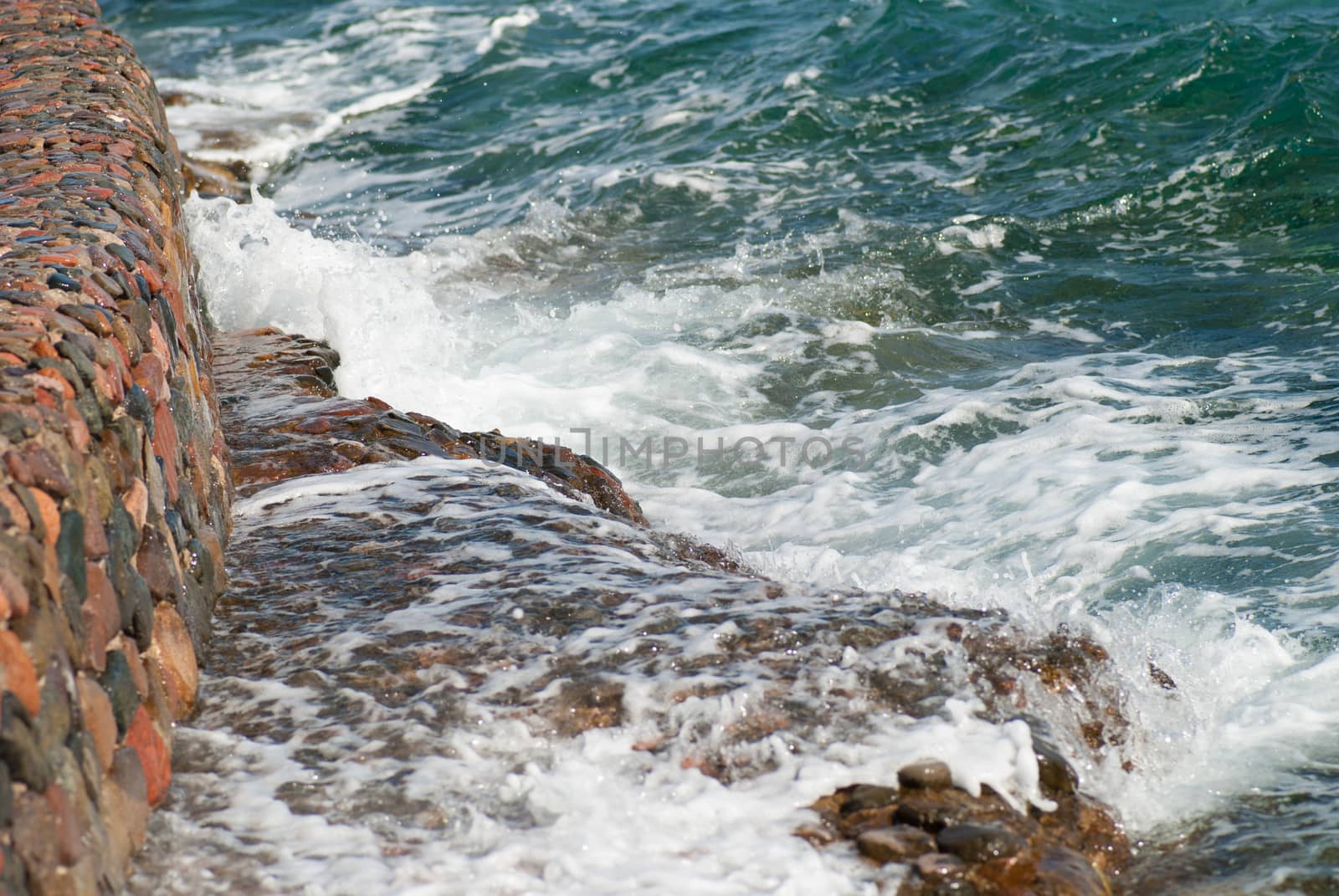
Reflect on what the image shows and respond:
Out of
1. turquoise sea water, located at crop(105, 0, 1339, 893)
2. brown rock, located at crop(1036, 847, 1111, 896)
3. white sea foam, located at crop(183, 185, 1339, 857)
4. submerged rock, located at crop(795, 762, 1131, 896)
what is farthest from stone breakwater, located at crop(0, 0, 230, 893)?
turquoise sea water, located at crop(105, 0, 1339, 893)

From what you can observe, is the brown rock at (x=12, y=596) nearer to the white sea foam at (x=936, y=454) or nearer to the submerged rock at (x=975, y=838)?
the white sea foam at (x=936, y=454)

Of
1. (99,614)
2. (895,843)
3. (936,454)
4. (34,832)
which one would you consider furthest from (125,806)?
(936,454)

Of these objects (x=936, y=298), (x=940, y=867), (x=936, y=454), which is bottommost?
(x=936, y=454)

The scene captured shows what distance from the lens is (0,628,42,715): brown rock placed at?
5.45 ft

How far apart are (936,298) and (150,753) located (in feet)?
19.8

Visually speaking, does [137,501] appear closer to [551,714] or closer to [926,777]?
[551,714]

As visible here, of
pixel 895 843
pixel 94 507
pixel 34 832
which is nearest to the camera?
pixel 34 832

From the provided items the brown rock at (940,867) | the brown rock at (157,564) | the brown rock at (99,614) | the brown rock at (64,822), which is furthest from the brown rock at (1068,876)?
the brown rock at (157,564)

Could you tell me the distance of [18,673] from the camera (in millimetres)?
1697

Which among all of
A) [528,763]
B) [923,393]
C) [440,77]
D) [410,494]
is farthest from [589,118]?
[528,763]

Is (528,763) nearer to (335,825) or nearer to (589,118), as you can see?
(335,825)

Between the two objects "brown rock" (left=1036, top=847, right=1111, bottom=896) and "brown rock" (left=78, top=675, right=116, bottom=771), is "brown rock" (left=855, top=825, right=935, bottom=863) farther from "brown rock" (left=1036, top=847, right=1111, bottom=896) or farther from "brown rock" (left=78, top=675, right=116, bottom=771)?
"brown rock" (left=78, top=675, right=116, bottom=771)

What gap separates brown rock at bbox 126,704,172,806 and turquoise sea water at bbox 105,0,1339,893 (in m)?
2.01

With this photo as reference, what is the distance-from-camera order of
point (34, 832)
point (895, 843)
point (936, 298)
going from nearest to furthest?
point (34, 832)
point (895, 843)
point (936, 298)
